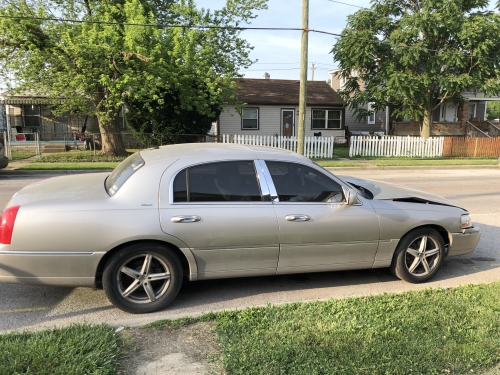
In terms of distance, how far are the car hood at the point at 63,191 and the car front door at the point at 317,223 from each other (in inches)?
68.6

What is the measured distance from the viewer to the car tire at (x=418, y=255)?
14.9ft

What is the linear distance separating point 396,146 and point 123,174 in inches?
809

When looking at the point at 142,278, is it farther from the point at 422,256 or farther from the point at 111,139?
the point at 111,139

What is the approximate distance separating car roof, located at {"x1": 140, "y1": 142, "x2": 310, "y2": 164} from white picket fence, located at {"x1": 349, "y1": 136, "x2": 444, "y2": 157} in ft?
59.9

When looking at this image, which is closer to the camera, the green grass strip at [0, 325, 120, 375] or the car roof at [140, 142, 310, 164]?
the green grass strip at [0, 325, 120, 375]

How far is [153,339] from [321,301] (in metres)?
1.63

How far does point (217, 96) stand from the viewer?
17.5 metres

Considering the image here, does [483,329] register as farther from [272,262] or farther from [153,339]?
[153,339]

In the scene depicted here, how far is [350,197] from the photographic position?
420 centimetres

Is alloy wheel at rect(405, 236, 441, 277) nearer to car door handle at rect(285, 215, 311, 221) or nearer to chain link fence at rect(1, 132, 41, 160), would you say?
car door handle at rect(285, 215, 311, 221)

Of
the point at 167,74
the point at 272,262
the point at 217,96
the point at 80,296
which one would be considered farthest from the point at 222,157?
the point at 217,96

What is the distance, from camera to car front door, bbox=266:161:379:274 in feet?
13.4

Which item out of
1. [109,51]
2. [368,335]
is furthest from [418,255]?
[109,51]

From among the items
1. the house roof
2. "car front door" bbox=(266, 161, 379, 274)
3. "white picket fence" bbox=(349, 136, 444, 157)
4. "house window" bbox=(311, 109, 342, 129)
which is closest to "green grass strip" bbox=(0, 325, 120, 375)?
"car front door" bbox=(266, 161, 379, 274)
